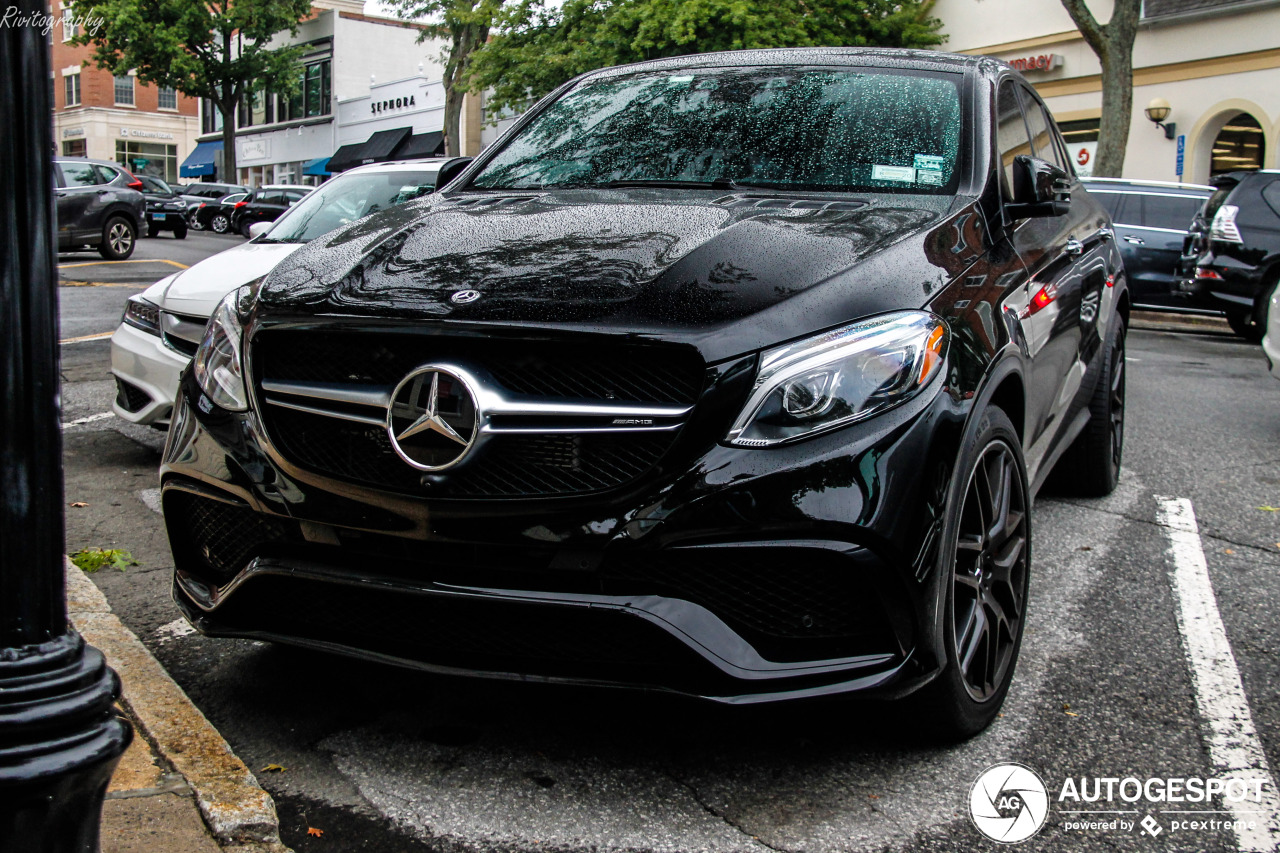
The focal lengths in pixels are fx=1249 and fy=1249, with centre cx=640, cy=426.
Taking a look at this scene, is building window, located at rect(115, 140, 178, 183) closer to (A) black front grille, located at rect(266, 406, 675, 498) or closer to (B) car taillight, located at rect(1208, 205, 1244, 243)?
(B) car taillight, located at rect(1208, 205, 1244, 243)

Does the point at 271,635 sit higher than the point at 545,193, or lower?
lower

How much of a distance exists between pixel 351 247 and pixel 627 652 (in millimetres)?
1324

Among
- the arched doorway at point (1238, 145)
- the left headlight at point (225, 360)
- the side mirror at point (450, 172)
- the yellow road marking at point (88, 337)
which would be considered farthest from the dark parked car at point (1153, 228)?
the left headlight at point (225, 360)

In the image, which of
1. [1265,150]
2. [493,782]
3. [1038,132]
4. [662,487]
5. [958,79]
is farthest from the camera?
[1265,150]

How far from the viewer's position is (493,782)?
2.73 metres

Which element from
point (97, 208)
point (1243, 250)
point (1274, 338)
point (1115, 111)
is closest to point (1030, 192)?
point (1274, 338)

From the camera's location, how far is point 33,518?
184cm

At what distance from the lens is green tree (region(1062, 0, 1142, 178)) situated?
19328 millimetres

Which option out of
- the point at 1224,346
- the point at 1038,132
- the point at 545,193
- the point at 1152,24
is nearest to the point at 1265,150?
the point at 1152,24

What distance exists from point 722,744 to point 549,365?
1044mm

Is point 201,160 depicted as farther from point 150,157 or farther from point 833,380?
Answer: point 833,380

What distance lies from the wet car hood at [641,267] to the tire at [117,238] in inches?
784

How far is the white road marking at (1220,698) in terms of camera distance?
2635 mm

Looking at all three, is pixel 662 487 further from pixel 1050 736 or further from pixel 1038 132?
pixel 1038 132
